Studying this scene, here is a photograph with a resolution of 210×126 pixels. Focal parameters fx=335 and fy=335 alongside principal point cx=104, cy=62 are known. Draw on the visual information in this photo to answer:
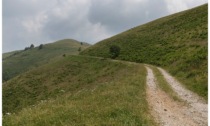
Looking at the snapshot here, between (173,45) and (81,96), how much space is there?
170ft

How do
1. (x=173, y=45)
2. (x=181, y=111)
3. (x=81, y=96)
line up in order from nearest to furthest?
(x=181, y=111)
(x=81, y=96)
(x=173, y=45)

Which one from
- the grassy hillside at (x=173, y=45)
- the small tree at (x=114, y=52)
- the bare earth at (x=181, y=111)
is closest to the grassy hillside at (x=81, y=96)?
the bare earth at (x=181, y=111)

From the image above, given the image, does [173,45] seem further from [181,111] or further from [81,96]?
[181,111]

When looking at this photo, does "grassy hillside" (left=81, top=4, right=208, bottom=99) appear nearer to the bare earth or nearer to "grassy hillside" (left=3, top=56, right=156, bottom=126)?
"grassy hillside" (left=3, top=56, right=156, bottom=126)

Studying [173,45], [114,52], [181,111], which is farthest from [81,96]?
[114,52]

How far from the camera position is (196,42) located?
61.4m

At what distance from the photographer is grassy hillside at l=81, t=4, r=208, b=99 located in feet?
146

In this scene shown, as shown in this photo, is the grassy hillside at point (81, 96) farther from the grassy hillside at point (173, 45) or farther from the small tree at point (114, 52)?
the grassy hillside at point (173, 45)

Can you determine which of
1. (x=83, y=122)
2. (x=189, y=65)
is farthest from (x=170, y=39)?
(x=83, y=122)

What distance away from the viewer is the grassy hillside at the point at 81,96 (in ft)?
42.5

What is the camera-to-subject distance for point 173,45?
2739 inches

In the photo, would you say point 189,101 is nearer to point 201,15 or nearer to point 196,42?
point 196,42

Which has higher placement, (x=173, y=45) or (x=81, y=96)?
(x=173, y=45)

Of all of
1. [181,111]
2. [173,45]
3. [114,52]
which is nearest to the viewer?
[181,111]
